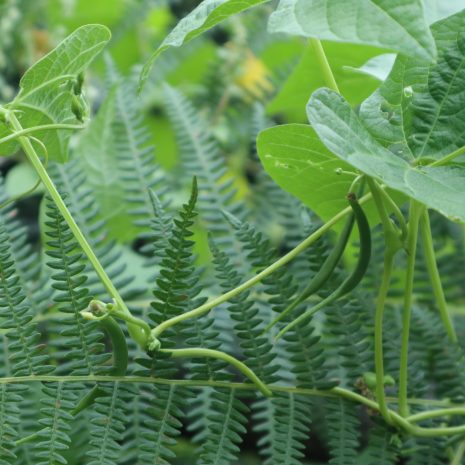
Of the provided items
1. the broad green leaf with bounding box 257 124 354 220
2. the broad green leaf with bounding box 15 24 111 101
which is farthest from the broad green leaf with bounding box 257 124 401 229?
the broad green leaf with bounding box 15 24 111 101

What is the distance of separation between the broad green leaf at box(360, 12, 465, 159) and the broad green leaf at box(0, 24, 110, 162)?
0.19 metres

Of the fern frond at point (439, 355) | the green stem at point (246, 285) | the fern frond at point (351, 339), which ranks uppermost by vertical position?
the green stem at point (246, 285)

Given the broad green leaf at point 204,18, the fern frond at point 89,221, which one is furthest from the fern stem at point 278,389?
the broad green leaf at point 204,18

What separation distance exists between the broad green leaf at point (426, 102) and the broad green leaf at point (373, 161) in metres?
0.05

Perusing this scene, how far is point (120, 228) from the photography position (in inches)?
35.6

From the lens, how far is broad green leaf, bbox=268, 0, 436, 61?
1.29ft

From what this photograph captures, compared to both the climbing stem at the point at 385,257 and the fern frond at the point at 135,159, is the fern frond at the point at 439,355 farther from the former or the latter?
the fern frond at the point at 135,159

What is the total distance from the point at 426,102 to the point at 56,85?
0.26 meters

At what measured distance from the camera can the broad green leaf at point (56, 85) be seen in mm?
531

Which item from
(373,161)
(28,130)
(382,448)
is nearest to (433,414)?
(382,448)

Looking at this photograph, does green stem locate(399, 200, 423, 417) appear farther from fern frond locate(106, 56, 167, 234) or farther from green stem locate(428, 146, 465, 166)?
fern frond locate(106, 56, 167, 234)

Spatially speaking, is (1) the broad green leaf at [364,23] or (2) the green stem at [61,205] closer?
(1) the broad green leaf at [364,23]

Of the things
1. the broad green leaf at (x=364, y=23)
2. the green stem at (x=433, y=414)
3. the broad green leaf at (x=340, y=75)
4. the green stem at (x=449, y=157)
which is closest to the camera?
the broad green leaf at (x=364, y=23)

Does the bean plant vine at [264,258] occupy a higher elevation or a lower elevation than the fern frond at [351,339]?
higher
